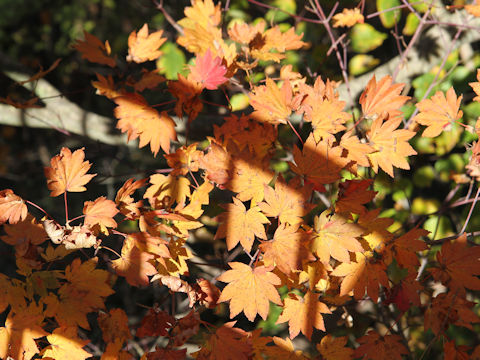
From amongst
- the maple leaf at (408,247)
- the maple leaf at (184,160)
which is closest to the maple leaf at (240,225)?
the maple leaf at (184,160)

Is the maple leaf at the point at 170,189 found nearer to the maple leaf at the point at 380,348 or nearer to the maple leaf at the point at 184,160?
the maple leaf at the point at 184,160

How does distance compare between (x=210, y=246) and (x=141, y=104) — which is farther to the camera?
(x=210, y=246)

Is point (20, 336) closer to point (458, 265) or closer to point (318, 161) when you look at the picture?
point (318, 161)

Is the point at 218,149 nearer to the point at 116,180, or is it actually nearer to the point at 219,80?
the point at 219,80

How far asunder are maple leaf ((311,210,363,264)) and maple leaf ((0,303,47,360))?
2.17ft

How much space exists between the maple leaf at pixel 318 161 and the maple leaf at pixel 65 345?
2.14 ft

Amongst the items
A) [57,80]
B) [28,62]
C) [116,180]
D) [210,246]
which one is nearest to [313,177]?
[210,246]

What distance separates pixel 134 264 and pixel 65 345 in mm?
260

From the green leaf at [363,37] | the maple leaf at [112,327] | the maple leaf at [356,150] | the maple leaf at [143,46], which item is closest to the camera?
the maple leaf at [356,150]

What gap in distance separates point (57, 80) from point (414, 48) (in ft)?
9.81

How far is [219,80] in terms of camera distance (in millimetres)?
1090

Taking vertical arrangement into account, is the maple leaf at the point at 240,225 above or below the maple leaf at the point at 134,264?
above

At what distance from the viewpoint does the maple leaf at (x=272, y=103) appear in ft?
3.42

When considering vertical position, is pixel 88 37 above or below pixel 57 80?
above
